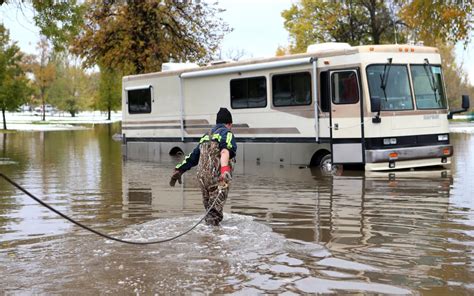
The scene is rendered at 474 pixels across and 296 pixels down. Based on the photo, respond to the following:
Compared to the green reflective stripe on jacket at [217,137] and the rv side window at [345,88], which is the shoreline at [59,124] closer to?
the rv side window at [345,88]

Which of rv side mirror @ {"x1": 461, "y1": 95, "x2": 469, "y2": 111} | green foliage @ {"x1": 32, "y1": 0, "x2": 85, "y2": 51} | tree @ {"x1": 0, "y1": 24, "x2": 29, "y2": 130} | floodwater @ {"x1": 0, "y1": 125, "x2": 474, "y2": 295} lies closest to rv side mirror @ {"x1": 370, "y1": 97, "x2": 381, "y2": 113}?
floodwater @ {"x1": 0, "y1": 125, "x2": 474, "y2": 295}

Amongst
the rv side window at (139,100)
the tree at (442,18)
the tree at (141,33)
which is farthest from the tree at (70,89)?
the tree at (442,18)

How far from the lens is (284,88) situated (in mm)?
16844

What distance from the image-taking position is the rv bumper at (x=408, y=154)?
1452 cm

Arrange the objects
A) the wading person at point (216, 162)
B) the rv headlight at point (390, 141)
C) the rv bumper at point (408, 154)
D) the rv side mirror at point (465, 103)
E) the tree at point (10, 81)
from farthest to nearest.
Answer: the tree at point (10, 81)
the rv side mirror at point (465, 103)
the rv headlight at point (390, 141)
the rv bumper at point (408, 154)
the wading person at point (216, 162)

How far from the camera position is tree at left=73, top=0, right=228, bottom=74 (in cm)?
3231

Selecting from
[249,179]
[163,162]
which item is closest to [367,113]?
[249,179]

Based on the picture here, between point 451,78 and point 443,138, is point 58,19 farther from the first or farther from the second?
point 451,78

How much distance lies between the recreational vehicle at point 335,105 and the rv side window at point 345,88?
24 mm

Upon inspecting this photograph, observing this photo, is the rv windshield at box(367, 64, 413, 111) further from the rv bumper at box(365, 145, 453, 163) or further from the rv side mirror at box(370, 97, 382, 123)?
the rv bumper at box(365, 145, 453, 163)

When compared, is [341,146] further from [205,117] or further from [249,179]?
[205,117]

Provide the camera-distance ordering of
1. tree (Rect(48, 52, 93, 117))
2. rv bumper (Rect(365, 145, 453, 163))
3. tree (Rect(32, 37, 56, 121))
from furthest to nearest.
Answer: tree (Rect(48, 52, 93, 117)) < tree (Rect(32, 37, 56, 121)) < rv bumper (Rect(365, 145, 453, 163))

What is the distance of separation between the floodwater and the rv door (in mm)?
822

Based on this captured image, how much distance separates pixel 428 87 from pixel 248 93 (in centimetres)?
500
